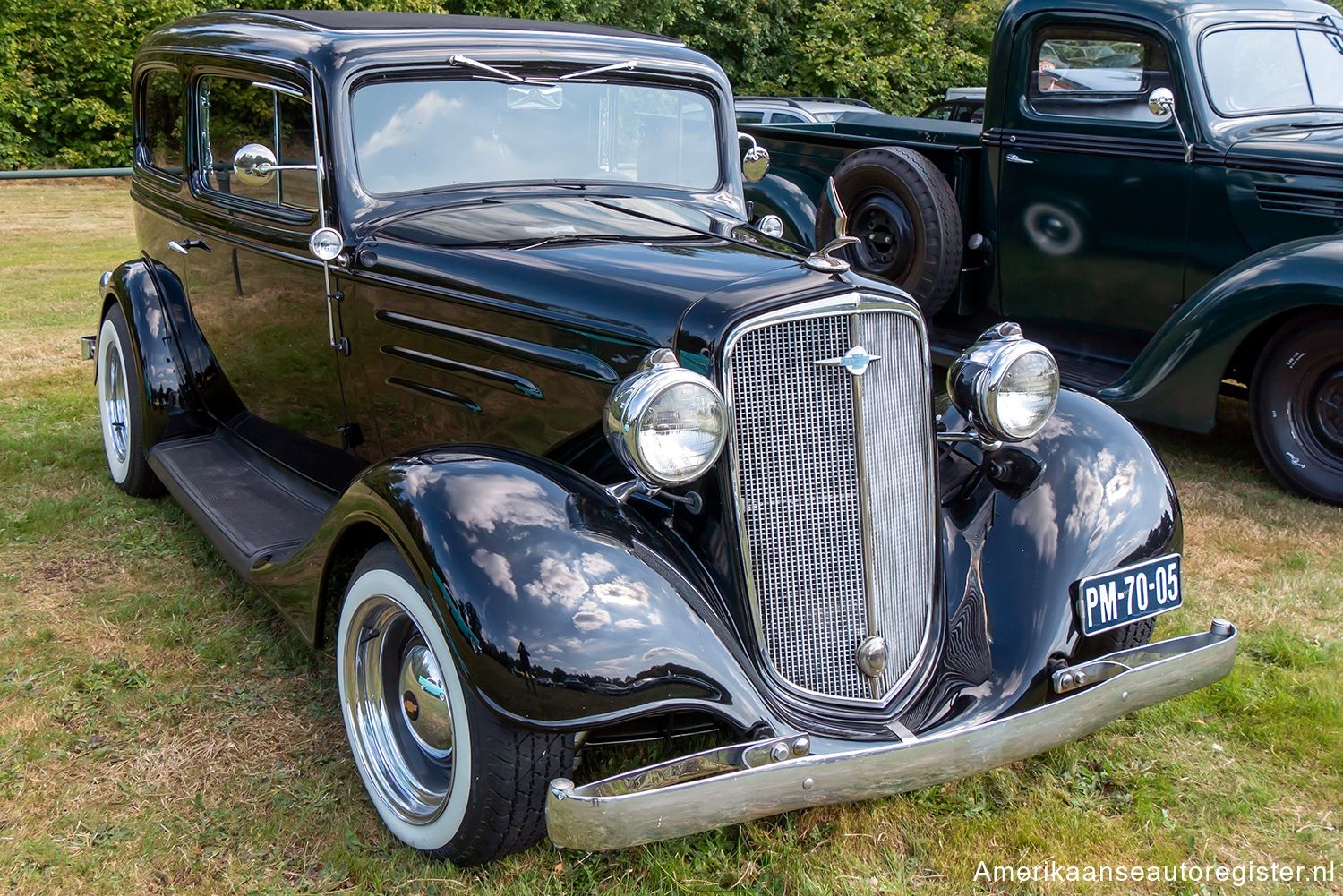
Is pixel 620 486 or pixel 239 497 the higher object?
pixel 620 486

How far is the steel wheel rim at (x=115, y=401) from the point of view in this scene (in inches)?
189

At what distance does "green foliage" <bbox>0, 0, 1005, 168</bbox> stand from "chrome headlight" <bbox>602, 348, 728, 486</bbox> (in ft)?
36.9

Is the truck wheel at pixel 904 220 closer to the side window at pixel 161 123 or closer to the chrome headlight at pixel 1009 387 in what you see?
the chrome headlight at pixel 1009 387

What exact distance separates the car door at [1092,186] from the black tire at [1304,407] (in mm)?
756

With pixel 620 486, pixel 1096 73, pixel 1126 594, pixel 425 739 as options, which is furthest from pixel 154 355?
pixel 1096 73

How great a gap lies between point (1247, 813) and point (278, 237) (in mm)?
3251

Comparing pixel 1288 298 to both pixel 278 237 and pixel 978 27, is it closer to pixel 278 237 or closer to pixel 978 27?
pixel 278 237

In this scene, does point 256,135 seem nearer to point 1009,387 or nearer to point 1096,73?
point 1009,387

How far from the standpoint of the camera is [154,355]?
4.41 m

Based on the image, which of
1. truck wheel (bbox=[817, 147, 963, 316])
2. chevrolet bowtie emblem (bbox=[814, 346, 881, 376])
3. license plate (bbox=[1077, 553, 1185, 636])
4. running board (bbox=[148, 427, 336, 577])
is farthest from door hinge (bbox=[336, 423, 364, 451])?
truck wheel (bbox=[817, 147, 963, 316])

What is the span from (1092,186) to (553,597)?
4468mm

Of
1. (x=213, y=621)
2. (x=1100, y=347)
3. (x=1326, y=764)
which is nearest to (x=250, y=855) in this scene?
(x=213, y=621)

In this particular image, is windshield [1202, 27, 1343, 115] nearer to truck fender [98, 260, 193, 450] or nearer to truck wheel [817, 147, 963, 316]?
truck wheel [817, 147, 963, 316]

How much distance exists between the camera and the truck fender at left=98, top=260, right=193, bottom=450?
14.4 ft
